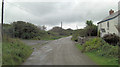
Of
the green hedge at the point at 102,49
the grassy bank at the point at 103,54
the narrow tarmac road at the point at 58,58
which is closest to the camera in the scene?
the narrow tarmac road at the point at 58,58

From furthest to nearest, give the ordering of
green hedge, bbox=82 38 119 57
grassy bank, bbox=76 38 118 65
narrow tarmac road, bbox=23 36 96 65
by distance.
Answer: green hedge, bbox=82 38 119 57
grassy bank, bbox=76 38 118 65
narrow tarmac road, bbox=23 36 96 65

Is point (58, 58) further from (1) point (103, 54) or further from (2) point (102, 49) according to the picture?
(2) point (102, 49)

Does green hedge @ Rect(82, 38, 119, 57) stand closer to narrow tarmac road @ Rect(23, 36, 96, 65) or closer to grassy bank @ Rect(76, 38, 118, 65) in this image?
grassy bank @ Rect(76, 38, 118, 65)

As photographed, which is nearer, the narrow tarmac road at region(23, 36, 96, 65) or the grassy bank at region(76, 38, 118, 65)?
the narrow tarmac road at region(23, 36, 96, 65)

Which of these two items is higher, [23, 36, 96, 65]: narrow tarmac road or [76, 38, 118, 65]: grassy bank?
[76, 38, 118, 65]: grassy bank

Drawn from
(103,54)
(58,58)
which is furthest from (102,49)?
(58,58)

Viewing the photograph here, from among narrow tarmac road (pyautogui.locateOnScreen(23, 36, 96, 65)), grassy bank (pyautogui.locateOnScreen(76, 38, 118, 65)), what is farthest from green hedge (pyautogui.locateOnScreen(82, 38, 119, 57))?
narrow tarmac road (pyautogui.locateOnScreen(23, 36, 96, 65))

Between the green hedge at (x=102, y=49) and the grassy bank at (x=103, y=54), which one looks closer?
the grassy bank at (x=103, y=54)

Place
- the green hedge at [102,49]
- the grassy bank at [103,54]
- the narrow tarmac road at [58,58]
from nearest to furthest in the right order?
the narrow tarmac road at [58,58] → the grassy bank at [103,54] → the green hedge at [102,49]

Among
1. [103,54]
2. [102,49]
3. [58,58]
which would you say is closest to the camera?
[58,58]

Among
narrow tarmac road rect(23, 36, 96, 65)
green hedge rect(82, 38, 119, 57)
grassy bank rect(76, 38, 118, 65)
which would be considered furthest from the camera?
green hedge rect(82, 38, 119, 57)

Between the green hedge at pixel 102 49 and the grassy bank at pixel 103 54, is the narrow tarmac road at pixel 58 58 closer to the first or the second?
the grassy bank at pixel 103 54

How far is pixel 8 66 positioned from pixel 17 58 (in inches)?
37.8

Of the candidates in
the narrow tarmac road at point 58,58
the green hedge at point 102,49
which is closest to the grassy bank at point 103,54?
the green hedge at point 102,49
